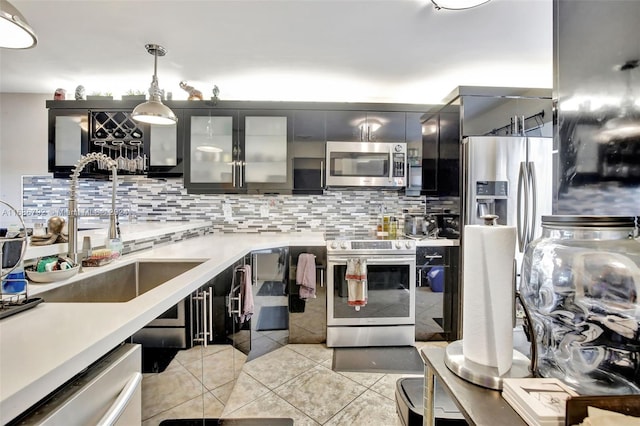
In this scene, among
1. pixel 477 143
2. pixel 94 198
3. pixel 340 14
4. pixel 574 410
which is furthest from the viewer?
pixel 94 198

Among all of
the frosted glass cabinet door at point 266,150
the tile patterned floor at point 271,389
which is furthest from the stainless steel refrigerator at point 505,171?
the frosted glass cabinet door at point 266,150

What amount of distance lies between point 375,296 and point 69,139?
11.3ft

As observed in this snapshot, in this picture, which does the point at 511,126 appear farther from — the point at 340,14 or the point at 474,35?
the point at 340,14

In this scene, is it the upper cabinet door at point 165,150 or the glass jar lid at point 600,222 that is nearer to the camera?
the glass jar lid at point 600,222

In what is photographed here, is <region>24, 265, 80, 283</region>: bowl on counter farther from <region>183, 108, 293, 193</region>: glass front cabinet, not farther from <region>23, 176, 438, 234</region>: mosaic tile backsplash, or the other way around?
<region>23, 176, 438, 234</region>: mosaic tile backsplash

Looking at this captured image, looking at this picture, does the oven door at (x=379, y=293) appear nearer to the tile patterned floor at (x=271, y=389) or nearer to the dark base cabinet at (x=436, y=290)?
the dark base cabinet at (x=436, y=290)

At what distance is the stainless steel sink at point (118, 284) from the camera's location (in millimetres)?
1188

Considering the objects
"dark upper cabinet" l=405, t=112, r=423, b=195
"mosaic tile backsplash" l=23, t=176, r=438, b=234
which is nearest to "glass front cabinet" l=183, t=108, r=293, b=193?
"mosaic tile backsplash" l=23, t=176, r=438, b=234

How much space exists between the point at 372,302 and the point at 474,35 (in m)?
2.33

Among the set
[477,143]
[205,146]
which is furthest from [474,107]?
[205,146]

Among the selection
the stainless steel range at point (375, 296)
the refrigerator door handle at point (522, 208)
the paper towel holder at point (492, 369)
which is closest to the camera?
the paper towel holder at point (492, 369)

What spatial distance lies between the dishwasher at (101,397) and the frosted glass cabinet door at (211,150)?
228 cm

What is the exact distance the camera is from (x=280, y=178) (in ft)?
9.57

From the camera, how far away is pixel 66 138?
9.40ft
